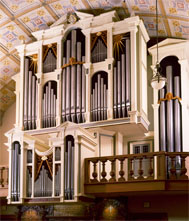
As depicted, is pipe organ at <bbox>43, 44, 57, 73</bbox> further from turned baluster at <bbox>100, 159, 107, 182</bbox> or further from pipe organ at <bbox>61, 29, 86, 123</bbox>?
turned baluster at <bbox>100, 159, 107, 182</bbox>

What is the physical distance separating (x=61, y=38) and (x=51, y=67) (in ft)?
3.01

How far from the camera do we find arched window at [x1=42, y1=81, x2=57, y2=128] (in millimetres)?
14594

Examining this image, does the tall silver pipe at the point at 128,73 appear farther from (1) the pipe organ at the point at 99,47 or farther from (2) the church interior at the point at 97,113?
(1) the pipe organ at the point at 99,47

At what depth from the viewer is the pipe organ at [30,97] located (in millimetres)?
14859

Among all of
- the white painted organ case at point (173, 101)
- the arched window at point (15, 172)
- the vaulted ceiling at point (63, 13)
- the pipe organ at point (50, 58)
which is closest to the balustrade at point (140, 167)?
the white painted organ case at point (173, 101)

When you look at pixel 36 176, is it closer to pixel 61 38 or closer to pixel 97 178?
pixel 97 178

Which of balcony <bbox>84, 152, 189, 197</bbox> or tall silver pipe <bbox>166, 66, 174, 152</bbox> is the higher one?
tall silver pipe <bbox>166, 66, 174, 152</bbox>

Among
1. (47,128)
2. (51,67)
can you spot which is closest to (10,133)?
(47,128)

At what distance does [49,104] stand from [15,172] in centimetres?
239

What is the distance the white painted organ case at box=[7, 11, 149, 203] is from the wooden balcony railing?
2.29 ft

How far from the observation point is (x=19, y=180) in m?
13.3

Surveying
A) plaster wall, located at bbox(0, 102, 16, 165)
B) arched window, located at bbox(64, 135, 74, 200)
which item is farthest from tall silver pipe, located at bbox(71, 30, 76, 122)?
plaster wall, located at bbox(0, 102, 16, 165)

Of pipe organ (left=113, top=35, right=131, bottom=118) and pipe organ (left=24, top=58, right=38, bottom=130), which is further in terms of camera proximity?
pipe organ (left=24, top=58, right=38, bottom=130)

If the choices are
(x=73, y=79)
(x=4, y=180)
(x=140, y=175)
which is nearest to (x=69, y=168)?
(x=140, y=175)
